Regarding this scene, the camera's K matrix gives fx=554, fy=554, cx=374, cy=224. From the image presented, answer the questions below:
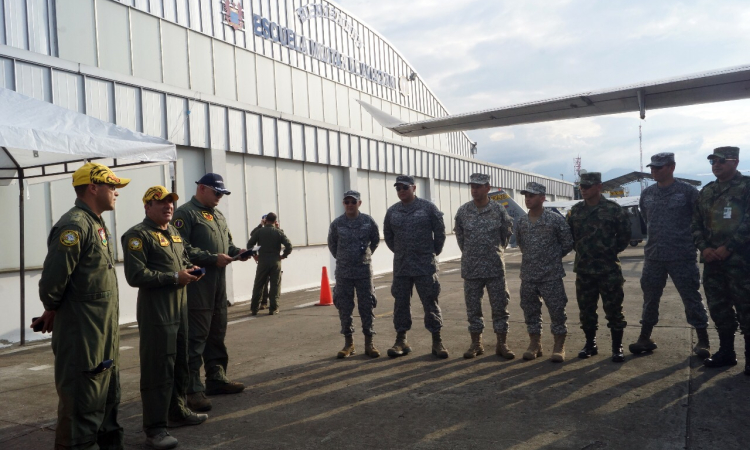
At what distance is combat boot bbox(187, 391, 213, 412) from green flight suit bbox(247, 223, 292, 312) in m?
5.98

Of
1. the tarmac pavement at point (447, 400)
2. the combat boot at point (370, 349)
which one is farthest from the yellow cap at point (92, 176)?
the combat boot at point (370, 349)

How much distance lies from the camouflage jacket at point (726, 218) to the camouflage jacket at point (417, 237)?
2.68 meters

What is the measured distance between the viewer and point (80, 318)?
329 centimetres

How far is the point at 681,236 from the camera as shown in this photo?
590 cm

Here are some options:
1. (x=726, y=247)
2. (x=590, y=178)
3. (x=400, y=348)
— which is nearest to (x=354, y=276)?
(x=400, y=348)

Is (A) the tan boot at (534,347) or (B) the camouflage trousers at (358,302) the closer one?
(A) the tan boot at (534,347)

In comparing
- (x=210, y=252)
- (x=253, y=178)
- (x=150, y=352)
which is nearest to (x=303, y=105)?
(x=253, y=178)

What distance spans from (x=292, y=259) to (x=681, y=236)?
37.9 feet

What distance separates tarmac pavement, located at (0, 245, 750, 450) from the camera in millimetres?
3896

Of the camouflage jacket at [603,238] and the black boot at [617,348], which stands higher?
the camouflage jacket at [603,238]

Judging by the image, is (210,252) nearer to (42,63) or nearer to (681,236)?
(681,236)

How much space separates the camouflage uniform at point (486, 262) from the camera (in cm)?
627

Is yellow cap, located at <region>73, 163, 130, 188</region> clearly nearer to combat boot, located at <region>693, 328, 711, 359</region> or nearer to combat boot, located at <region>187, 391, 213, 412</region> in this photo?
combat boot, located at <region>187, 391, 213, 412</region>

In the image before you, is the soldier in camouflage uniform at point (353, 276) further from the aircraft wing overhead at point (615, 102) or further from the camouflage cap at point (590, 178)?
the aircraft wing overhead at point (615, 102)
